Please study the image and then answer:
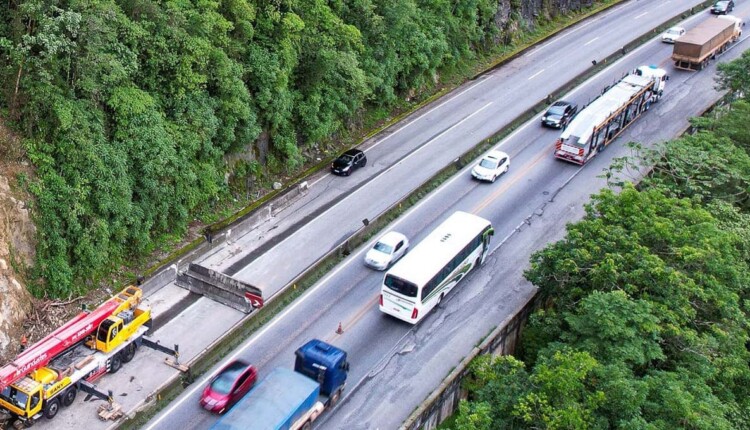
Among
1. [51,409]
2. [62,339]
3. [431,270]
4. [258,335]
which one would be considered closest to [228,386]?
[258,335]

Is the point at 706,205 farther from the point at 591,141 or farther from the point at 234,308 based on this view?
the point at 234,308

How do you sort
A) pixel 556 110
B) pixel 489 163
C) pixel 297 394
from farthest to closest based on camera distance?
pixel 556 110
pixel 489 163
pixel 297 394

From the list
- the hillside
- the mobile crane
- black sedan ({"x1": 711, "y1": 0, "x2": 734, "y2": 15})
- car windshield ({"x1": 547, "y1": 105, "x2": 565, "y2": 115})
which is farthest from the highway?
black sedan ({"x1": 711, "y1": 0, "x2": 734, "y2": 15})

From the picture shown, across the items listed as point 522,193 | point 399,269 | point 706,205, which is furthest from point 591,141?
point 399,269

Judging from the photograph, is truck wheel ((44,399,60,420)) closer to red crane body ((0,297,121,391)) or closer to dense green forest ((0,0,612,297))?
red crane body ((0,297,121,391))

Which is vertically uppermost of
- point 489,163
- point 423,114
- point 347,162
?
point 347,162

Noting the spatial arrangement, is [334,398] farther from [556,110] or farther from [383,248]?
[556,110]

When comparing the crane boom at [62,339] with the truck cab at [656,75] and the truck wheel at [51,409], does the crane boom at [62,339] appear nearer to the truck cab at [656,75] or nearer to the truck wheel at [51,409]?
the truck wheel at [51,409]
